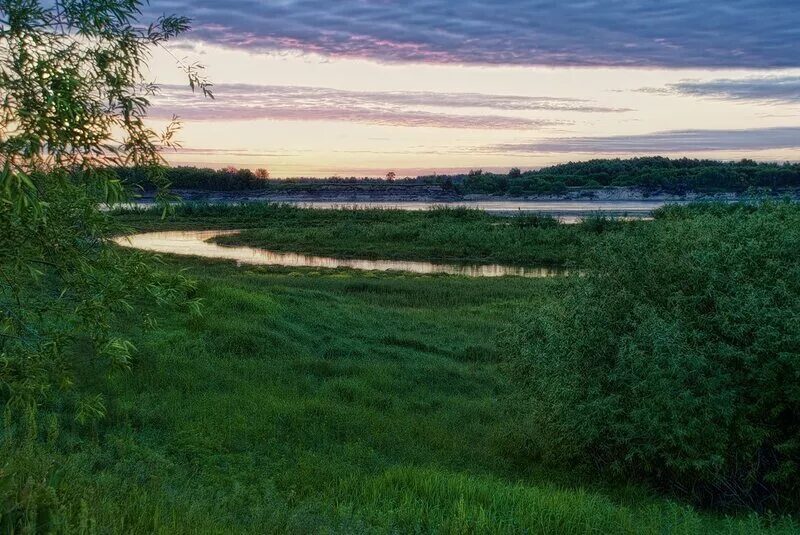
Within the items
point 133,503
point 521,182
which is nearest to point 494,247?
point 133,503

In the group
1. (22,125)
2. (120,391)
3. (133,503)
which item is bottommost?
(120,391)

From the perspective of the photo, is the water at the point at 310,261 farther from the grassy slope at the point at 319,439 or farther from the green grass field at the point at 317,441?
the green grass field at the point at 317,441

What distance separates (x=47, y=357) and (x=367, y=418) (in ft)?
28.2

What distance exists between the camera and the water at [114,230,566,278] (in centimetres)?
5281

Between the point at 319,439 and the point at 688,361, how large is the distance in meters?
6.70

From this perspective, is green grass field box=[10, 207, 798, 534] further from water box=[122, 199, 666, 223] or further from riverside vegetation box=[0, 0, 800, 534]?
water box=[122, 199, 666, 223]

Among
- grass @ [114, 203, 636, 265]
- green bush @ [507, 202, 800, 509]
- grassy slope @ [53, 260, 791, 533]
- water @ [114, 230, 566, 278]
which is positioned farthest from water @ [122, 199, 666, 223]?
green bush @ [507, 202, 800, 509]

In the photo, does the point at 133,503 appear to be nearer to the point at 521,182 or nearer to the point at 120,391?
the point at 120,391

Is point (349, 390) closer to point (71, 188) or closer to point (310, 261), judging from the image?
point (71, 188)

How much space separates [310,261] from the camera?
58781mm

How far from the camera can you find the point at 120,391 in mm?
14641

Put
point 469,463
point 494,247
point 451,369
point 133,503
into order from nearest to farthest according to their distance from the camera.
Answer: point 133,503 < point 469,463 < point 451,369 < point 494,247

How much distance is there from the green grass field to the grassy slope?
0.04m

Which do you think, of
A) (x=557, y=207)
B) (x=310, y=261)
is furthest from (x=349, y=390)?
(x=557, y=207)
